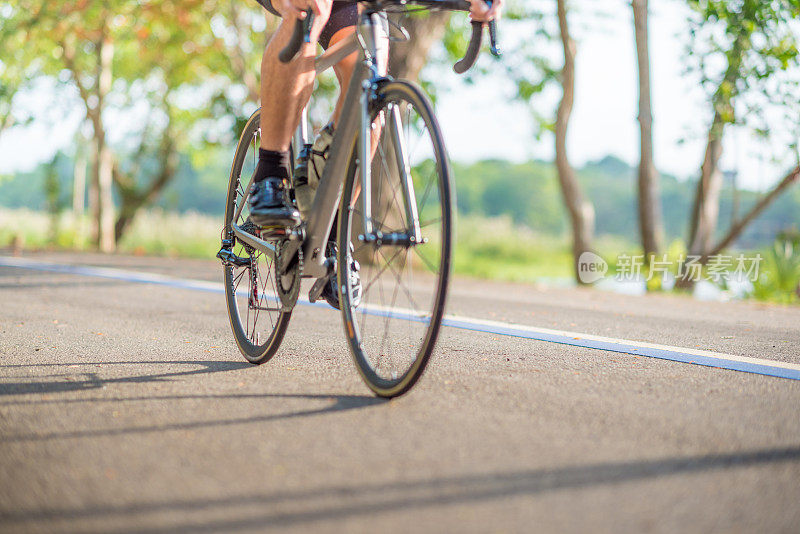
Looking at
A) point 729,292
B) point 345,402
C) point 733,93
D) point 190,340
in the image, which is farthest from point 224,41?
point 345,402

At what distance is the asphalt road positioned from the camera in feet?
4.98

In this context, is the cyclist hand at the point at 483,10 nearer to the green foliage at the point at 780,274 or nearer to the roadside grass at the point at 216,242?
the green foliage at the point at 780,274

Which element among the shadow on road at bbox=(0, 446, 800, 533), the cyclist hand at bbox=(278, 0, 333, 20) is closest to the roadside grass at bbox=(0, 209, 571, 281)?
the cyclist hand at bbox=(278, 0, 333, 20)

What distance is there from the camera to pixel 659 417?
2211mm

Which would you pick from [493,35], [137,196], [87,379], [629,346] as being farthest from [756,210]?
[137,196]

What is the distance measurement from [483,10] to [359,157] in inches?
26.0

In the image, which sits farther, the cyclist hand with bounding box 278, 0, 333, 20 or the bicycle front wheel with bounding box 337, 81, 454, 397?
the cyclist hand with bounding box 278, 0, 333, 20

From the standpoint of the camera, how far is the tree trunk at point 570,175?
13500 millimetres

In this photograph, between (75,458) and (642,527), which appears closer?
(642,527)

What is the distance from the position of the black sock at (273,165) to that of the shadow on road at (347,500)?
1.58 metres

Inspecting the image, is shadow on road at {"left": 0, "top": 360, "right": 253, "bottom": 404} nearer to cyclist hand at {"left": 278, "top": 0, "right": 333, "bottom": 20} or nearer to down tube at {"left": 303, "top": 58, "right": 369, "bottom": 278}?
down tube at {"left": 303, "top": 58, "right": 369, "bottom": 278}

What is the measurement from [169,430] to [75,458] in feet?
0.92

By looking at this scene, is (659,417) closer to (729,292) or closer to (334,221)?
(334,221)

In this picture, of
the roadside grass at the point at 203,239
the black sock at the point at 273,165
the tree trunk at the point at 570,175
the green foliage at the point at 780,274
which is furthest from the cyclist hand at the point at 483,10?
the roadside grass at the point at 203,239
